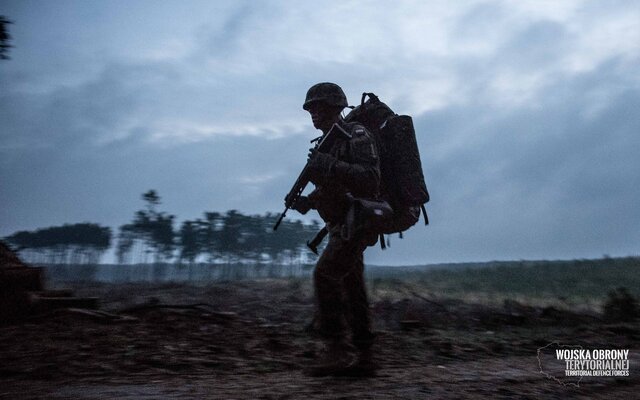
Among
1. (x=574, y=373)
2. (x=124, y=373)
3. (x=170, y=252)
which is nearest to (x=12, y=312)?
(x=124, y=373)

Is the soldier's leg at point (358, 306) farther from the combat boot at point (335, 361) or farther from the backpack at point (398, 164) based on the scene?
the backpack at point (398, 164)

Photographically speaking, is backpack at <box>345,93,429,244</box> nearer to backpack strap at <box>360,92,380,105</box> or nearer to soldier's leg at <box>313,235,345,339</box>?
backpack strap at <box>360,92,380,105</box>

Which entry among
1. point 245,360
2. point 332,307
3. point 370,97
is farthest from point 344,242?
point 245,360

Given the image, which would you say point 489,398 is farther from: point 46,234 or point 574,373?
point 46,234

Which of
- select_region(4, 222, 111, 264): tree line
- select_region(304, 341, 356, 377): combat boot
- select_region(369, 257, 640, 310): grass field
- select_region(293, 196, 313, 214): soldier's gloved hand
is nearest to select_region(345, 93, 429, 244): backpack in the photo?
select_region(293, 196, 313, 214): soldier's gloved hand

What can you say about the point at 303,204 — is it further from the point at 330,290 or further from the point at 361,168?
the point at 330,290

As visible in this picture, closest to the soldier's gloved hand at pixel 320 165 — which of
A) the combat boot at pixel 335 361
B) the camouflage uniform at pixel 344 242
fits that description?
the camouflage uniform at pixel 344 242

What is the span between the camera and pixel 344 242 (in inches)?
152

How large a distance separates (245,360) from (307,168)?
6.80ft

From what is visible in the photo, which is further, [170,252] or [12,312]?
[170,252]

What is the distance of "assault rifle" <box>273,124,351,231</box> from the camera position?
398 cm

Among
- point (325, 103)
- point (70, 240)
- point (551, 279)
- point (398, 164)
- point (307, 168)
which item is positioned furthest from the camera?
point (70, 240)

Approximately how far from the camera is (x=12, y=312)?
17.8ft

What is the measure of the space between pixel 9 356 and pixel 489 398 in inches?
158
